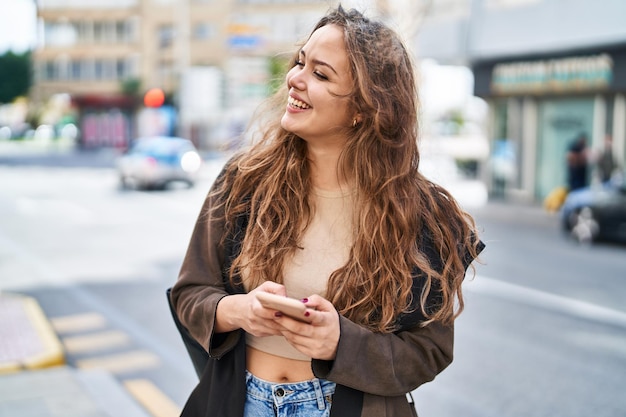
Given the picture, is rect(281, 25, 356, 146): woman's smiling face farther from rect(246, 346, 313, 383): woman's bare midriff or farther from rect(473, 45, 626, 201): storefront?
rect(473, 45, 626, 201): storefront

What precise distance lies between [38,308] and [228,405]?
5.92 m

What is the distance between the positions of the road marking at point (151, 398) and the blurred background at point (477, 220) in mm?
20

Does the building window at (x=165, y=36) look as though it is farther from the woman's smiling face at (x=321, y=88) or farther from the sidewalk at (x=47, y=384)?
the woman's smiling face at (x=321, y=88)

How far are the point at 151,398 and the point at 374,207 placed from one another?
3.55 m

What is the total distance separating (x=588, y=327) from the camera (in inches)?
284

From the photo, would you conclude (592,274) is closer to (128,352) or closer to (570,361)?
(570,361)

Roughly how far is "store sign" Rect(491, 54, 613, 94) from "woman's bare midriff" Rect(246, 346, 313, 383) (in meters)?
17.9

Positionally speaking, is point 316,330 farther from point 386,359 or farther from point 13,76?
point 13,76

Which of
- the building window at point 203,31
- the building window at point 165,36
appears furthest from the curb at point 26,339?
the building window at point 165,36

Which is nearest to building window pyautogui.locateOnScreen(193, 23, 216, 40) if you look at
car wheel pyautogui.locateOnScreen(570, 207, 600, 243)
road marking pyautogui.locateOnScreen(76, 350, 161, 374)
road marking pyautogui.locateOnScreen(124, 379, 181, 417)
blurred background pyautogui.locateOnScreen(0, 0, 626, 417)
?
blurred background pyautogui.locateOnScreen(0, 0, 626, 417)

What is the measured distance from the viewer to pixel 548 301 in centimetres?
826

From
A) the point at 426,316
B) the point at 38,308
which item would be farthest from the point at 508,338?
the point at 426,316

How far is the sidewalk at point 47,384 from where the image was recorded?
4.48 metres

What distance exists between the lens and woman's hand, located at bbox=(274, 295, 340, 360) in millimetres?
1754
